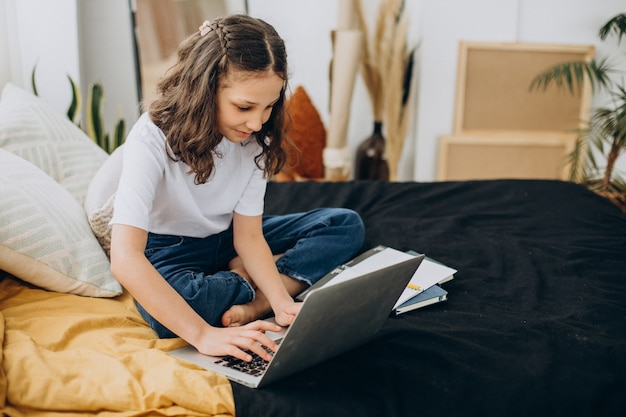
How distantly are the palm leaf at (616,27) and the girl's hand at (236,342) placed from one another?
2.54 metres

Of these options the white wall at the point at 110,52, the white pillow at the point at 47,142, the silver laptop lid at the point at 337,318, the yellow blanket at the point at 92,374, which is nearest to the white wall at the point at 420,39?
the white wall at the point at 110,52

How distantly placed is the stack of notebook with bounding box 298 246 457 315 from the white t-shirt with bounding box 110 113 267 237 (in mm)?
Result: 252

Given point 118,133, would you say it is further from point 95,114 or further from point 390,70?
point 390,70

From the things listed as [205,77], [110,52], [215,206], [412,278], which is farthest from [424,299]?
[110,52]

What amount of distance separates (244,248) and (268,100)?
1.27ft

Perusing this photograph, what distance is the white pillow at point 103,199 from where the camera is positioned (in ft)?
5.07

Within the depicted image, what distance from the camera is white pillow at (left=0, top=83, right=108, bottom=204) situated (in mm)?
1629

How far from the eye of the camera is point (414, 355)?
1.26 m

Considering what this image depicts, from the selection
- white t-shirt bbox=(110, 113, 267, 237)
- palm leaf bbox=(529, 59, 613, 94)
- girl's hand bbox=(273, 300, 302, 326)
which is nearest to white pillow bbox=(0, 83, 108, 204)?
white t-shirt bbox=(110, 113, 267, 237)

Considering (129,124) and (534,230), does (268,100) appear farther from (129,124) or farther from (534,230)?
(129,124)

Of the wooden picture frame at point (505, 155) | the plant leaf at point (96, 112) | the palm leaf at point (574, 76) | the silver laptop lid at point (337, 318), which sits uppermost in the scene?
the palm leaf at point (574, 76)

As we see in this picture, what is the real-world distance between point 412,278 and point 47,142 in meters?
0.99

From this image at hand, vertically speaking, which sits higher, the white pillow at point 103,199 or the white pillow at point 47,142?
the white pillow at point 47,142

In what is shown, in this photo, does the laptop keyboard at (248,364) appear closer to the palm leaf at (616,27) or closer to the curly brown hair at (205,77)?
the curly brown hair at (205,77)
